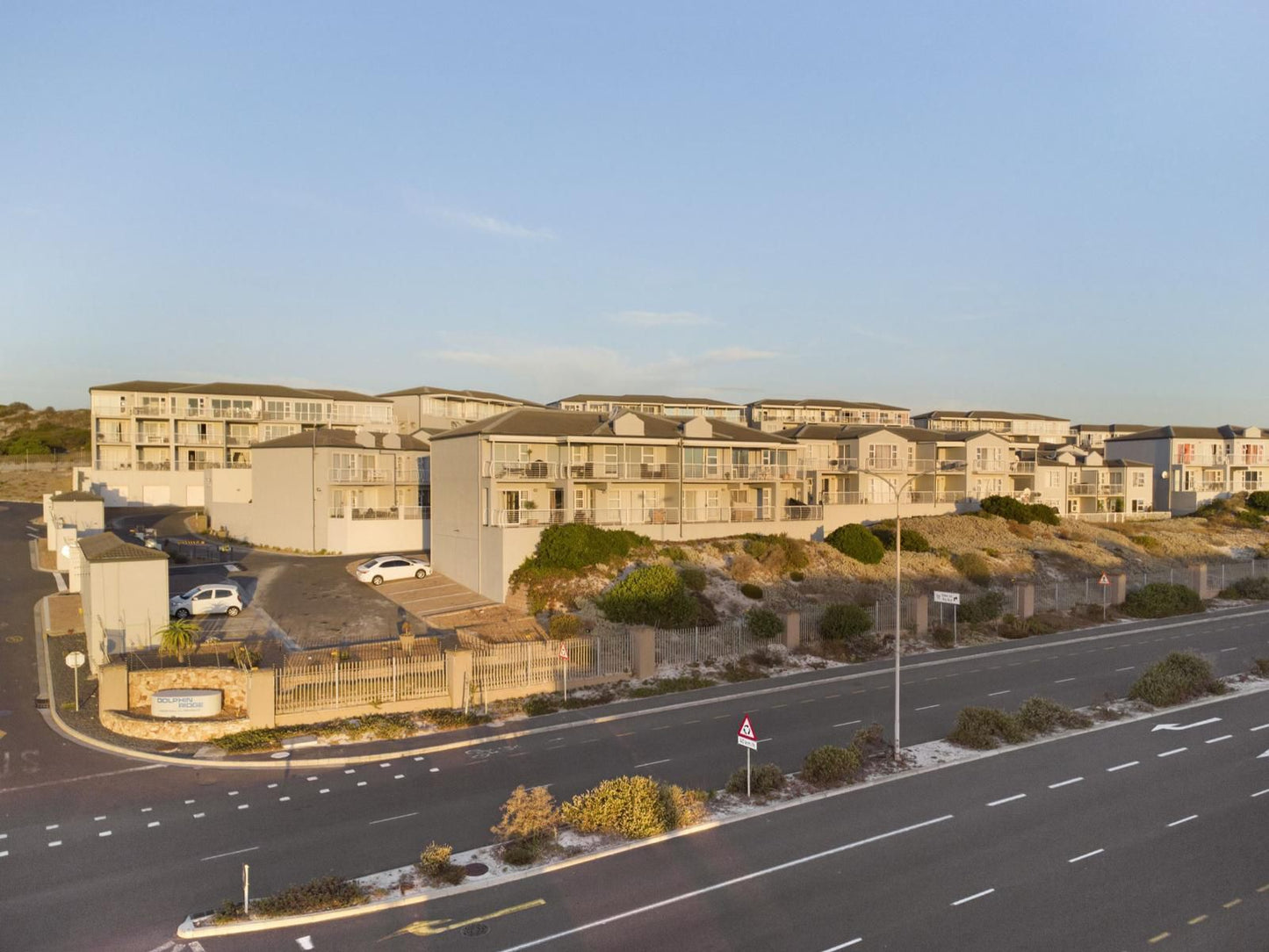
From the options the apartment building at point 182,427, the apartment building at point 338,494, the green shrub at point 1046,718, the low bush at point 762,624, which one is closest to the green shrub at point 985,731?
the green shrub at point 1046,718

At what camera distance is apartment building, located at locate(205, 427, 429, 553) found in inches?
1937

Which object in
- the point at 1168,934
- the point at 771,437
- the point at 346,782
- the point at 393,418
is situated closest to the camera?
the point at 1168,934

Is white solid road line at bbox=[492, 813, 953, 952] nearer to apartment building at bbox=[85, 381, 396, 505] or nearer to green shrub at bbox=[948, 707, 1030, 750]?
green shrub at bbox=[948, 707, 1030, 750]

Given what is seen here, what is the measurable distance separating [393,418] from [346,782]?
5782cm

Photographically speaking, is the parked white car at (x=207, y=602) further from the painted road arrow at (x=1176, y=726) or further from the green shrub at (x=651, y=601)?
the painted road arrow at (x=1176, y=726)

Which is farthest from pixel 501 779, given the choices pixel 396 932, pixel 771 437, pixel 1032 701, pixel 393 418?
pixel 393 418

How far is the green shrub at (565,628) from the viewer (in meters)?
31.5

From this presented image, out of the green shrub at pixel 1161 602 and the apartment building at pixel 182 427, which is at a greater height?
the apartment building at pixel 182 427

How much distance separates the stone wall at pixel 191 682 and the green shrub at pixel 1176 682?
89.5 feet

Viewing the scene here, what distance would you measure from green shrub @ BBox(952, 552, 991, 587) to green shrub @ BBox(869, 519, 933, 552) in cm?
208

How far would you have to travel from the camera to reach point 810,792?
1848 centimetres

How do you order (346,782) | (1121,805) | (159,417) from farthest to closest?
(159,417), (346,782), (1121,805)

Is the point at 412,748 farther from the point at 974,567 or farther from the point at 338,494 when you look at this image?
the point at 974,567

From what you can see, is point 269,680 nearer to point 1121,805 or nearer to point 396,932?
point 396,932
